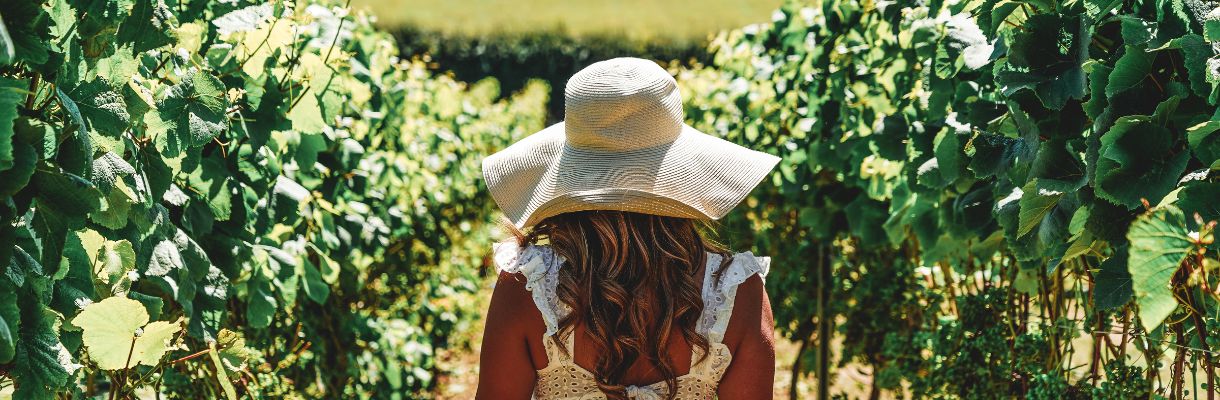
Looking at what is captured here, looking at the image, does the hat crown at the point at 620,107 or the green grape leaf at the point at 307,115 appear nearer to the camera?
the hat crown at the point at 620,107

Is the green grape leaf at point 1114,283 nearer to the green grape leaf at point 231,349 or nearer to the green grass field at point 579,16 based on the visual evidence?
the green grape leaf at point 231,349

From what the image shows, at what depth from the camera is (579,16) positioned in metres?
23.0

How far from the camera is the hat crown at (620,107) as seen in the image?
6.35 feet

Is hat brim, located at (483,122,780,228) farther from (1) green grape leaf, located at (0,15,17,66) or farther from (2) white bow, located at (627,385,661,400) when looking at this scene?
(1) green grape leaf, located at (0,15,17,66)

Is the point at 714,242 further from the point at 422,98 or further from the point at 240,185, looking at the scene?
the point at 422,98

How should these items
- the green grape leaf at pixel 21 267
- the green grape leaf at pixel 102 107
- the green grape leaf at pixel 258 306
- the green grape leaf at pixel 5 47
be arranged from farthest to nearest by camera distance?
the green grape leaf at pixel 258 306, the green grape leaf at pixel 102 107, the green grape leaf at pixel 21 267, the green grape leaf at pixel 5 47

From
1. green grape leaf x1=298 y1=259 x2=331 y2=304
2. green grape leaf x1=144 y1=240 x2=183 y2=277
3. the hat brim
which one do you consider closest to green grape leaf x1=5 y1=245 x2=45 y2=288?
green grape leaf x1=144 y1=240 x2=183 y2=277

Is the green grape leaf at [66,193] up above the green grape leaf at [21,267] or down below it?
above

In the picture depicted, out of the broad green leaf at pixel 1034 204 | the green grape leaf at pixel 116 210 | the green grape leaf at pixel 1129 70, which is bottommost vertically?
the green grape leaf at pixel 116 210

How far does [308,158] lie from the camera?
2.78 m

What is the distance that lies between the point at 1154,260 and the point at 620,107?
937mm

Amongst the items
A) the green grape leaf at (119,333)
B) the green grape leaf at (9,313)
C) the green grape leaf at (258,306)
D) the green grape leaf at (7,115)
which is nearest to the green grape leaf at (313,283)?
the green grape leaf at (258,306)

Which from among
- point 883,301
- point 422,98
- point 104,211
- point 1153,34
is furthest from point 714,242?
Answer: point 422,98

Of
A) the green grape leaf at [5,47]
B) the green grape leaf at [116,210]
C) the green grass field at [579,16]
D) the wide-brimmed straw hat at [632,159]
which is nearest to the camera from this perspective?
the green grape leaf at [5,47]
